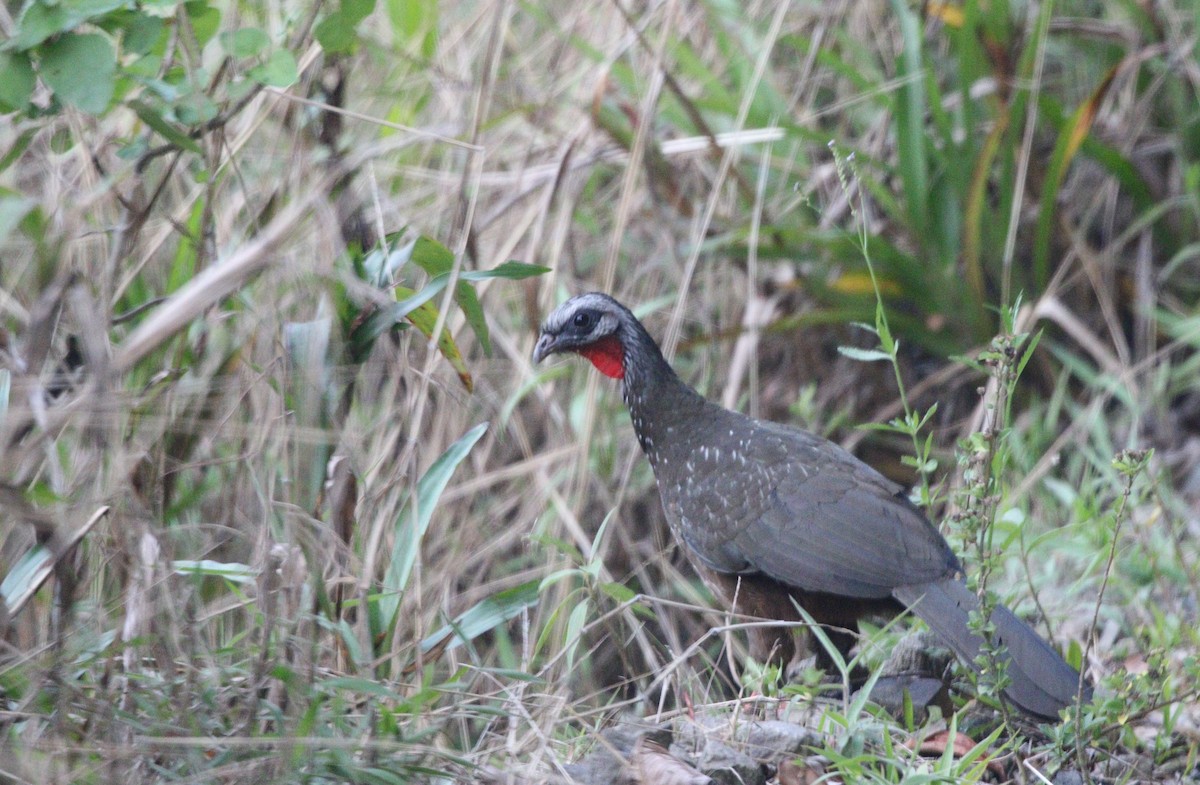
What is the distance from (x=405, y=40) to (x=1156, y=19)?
3035mm

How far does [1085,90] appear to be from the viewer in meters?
4.88

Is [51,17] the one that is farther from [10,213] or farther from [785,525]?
[785,525]

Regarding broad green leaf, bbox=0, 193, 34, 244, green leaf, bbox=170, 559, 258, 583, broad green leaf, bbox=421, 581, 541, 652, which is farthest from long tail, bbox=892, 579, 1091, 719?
broad green leaf, bbox=0, 193, 34, 244

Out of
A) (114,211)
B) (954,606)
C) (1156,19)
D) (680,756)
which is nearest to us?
(680,756)

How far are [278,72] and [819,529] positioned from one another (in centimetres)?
167

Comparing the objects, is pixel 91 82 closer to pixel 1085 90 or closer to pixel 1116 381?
pixel 1116 381

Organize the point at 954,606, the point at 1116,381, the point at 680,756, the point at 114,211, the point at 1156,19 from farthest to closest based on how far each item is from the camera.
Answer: the point at 1156,19, the point at 1116,381, the point at 114,211, the point at 954,606, the point at 680,756

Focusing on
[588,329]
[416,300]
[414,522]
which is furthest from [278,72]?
[588,329]

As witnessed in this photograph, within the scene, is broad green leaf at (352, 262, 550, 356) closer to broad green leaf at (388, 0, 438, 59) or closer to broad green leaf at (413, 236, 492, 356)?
Answer: broad green leaf at (413, 236, 492, 356)

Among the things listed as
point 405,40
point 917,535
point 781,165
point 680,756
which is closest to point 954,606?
point 917,535

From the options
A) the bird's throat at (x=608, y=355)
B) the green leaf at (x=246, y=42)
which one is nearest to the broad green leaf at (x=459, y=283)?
the green leaf at (x=246, y=42)

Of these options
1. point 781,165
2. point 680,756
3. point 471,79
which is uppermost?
point 471,79

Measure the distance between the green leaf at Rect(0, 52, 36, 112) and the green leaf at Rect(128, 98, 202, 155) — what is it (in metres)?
0.26

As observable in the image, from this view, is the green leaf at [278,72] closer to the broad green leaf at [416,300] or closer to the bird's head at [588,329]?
the broad green leaf at [416,300]
